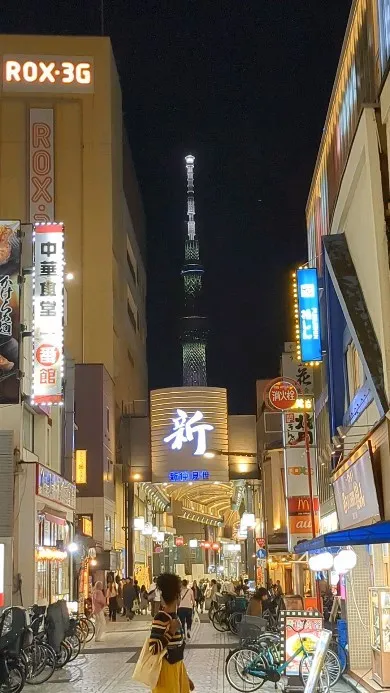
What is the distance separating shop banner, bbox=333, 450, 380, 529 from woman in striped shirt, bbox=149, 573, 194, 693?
4.42 m

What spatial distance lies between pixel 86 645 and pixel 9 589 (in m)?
3.42

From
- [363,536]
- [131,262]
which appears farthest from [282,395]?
[131,262]

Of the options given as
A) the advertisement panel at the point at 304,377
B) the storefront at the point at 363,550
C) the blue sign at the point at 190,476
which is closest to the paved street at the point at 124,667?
the storefront at the point at 363,550

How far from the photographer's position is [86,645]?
25.6 m

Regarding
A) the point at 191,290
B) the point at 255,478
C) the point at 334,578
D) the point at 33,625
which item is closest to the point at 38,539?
the point at 33,625

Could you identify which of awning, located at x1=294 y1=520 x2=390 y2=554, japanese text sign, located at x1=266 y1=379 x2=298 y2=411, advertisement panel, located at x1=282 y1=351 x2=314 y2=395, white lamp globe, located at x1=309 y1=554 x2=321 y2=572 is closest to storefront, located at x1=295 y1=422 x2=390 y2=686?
awning, located at x1=294 y1=520 x2=390 y2=554

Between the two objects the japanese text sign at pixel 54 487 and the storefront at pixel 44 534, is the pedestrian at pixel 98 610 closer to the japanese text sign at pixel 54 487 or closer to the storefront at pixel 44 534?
the storefront at pixel 44 534

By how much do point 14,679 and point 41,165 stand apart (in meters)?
42.5

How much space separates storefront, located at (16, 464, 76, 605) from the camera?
80.1ft

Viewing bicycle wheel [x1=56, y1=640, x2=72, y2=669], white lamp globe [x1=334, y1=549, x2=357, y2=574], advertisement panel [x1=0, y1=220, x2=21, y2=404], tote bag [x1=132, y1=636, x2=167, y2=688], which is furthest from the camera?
advertisement panel [x1=0, y1=220, x2=21, y2=404]

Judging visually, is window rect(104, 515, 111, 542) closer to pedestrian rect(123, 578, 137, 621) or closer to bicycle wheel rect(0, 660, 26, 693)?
pedestrian rect(123, 578, 137, 621)

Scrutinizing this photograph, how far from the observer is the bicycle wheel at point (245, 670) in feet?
48.7

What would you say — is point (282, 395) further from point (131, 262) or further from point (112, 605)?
point (131, 262)

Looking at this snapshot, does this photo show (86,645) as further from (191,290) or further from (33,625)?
(191,290)
